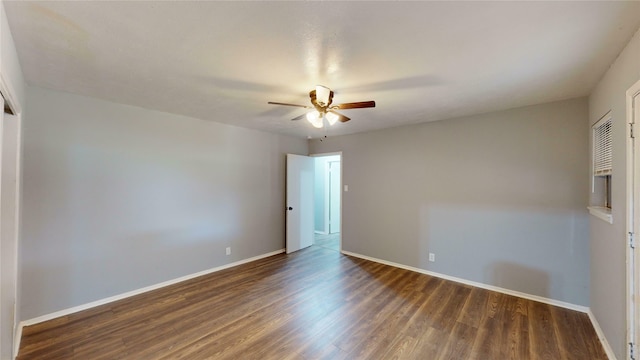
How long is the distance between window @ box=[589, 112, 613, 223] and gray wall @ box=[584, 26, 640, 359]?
0.11 metres

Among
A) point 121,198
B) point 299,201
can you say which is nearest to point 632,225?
point 299,201

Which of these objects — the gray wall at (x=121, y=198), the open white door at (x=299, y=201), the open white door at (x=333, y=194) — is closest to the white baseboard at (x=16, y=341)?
the gray wall at (x=121, y=198)

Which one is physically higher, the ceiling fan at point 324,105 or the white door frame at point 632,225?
the ceiling fan at point 324,105

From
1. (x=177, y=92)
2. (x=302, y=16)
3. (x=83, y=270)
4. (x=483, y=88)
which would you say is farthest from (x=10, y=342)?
(x=483, y=88)

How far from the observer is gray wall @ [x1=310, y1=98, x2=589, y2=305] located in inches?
113

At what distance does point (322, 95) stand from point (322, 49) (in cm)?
61

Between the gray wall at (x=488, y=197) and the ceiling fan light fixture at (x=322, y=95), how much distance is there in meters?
2.17

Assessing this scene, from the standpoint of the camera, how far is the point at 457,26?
1.55 metres

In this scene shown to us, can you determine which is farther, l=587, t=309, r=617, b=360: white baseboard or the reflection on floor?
the reflection on floor

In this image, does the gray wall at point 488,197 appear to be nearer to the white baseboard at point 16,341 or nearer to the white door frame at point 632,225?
the white door frame at point 632,225

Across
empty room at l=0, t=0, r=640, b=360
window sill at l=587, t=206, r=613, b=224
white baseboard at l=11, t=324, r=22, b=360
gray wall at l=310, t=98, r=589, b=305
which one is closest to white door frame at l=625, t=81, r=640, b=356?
empty room at l=0, t=0, r=640, b=360

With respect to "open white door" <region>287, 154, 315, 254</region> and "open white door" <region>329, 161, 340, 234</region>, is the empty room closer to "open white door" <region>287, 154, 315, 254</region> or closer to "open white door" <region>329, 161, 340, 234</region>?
"open white door" <region>287, 154, 315, 254</region>

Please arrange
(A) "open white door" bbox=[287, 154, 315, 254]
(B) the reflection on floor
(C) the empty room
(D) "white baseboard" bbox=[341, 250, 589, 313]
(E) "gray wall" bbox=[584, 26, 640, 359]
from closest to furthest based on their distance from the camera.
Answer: (C) the empty room → (E) "gray wall" bbox=[584, 26, 640, 359] → (D) "white baseboard" bbox=[341, 250, 589, 313] → (A) "open white door" bbox=[287, 154, 315, 254] → (B) the reflection on floor

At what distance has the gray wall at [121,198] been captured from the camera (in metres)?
2.59
